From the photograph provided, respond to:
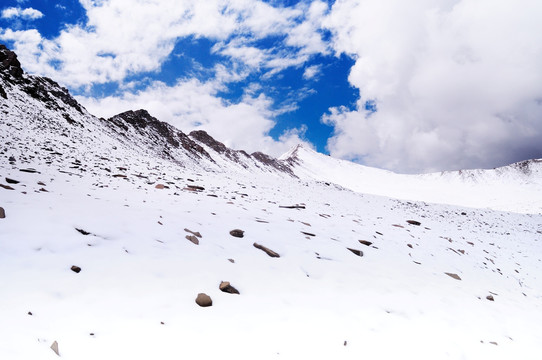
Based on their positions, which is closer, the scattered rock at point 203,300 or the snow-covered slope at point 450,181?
the scattered rock at point 203,300

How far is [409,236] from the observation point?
12.8 meters

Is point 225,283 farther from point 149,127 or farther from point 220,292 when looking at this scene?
point 149,127

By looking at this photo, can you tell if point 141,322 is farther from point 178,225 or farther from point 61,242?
point 178,225

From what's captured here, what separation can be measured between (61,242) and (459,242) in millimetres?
16913

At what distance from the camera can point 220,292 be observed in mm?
5090

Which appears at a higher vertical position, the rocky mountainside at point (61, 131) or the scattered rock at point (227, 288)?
the rocky mountainside at point (61, 131)

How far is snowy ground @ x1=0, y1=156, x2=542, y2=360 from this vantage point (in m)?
3.71

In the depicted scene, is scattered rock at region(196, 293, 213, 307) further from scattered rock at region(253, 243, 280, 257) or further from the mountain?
scattered rock at region(253, 243, 280, 257)

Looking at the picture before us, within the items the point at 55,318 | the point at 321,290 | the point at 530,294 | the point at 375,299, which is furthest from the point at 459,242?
the point at 55,318

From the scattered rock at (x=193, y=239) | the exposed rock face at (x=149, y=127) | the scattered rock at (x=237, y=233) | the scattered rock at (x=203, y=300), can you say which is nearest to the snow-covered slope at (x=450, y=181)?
the exposed rock face at (x=149, y=127)

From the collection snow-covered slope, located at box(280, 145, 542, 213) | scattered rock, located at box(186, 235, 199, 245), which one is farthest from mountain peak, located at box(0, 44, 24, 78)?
snow-covered slope, located at box(280, 145, 542, 213)

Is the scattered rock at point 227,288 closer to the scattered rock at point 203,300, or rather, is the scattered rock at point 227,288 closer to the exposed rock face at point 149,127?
the scattered rock at point 203,300

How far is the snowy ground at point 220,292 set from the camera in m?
3.71

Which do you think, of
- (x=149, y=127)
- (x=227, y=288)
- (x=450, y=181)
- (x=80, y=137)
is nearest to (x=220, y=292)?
(x=227, y=288)
